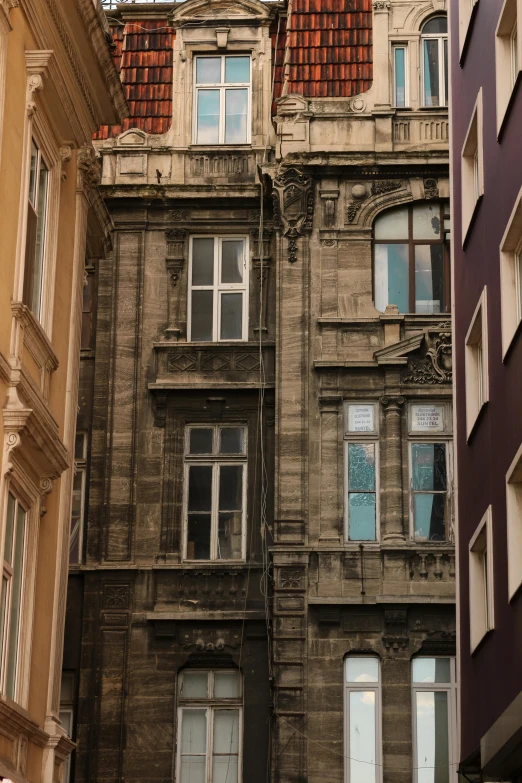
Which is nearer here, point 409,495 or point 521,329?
point 521,329

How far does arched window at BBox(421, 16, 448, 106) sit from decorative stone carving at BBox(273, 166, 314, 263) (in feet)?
10.5

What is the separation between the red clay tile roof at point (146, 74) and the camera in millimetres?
33188

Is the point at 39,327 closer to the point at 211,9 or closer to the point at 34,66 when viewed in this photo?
the point at 34,66

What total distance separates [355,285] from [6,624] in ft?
46.3

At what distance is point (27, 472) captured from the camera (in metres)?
18.9

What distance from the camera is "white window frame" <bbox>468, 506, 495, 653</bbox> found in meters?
20.7

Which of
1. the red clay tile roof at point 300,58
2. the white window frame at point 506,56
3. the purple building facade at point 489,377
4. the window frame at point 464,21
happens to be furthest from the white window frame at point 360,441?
the white window frame at point 506,56

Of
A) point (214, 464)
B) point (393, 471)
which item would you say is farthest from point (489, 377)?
point (214, 464)

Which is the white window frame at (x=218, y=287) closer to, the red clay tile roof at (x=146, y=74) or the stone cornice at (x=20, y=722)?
the red clay tile roof at (x=146, y=74)

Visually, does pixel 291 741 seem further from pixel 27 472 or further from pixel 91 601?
pixel 27 472

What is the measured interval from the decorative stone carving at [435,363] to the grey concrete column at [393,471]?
0.56 metres

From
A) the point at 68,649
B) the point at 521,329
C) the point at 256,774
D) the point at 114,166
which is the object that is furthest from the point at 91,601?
the point at 521,329

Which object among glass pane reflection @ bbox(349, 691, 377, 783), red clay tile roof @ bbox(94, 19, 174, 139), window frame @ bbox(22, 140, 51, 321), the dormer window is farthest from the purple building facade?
red clay tile roof @ bbox(94, 19, 174, 139)

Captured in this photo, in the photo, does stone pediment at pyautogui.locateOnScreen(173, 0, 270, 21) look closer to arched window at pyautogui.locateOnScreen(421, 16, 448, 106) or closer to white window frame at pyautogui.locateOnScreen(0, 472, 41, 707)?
arched window at pyautogui.locateOnScreen(421, 16, 448, 106)
